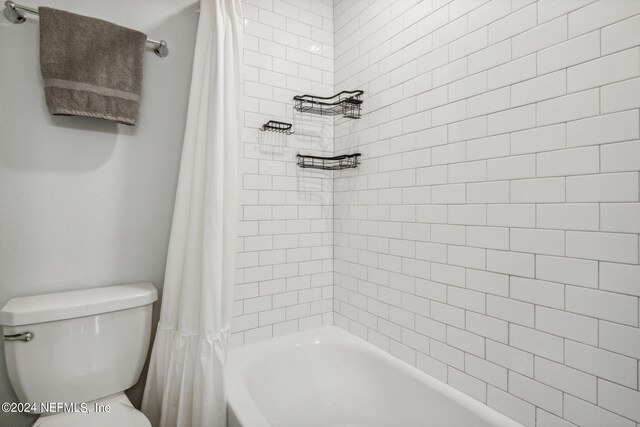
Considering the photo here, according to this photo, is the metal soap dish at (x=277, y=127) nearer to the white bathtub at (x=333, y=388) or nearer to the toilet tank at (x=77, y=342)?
the toilet tank at (x=77, y=342)

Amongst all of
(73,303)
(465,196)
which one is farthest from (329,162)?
(73,303)

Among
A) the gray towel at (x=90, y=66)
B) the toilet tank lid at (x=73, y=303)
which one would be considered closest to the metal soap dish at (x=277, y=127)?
the gray towel at (x=90, y=66)

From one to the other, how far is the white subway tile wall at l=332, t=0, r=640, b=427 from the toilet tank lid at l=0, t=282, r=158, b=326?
1.17 meters

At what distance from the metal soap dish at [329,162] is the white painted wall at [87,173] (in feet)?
2.30

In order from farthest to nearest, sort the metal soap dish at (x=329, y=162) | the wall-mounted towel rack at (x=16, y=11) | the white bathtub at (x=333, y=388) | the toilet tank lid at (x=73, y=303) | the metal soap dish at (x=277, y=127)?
the metal soap dish at (x=329, y=162) → the metal soap dish at (x=277, y=127) → the white bathtub at (x=333, y=388) → the wall-mounted towel rack at (x=16, y=11) → the toilet tank lid at (x=73, y=303)

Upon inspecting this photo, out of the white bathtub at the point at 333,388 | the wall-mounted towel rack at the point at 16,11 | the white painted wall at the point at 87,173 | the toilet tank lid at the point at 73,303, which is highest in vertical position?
the wall-mounted towel rack at the point at 16,11

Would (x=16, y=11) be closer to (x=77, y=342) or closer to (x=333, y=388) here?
(x=77, y=342)

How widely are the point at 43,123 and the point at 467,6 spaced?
5.92ft

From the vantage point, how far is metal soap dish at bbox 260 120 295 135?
70.3 inches

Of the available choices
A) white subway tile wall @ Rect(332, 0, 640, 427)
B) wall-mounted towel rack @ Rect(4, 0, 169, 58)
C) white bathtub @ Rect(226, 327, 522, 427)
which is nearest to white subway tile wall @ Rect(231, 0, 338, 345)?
white bathtub @ Rect(226, 327, 522, 427)

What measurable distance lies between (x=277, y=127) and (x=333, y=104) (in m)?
0.35

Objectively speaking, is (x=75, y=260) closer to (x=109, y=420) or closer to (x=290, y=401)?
(x=109, y=420)

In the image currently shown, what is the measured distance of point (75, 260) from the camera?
140 cm

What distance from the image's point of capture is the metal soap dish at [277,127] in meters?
1.79
